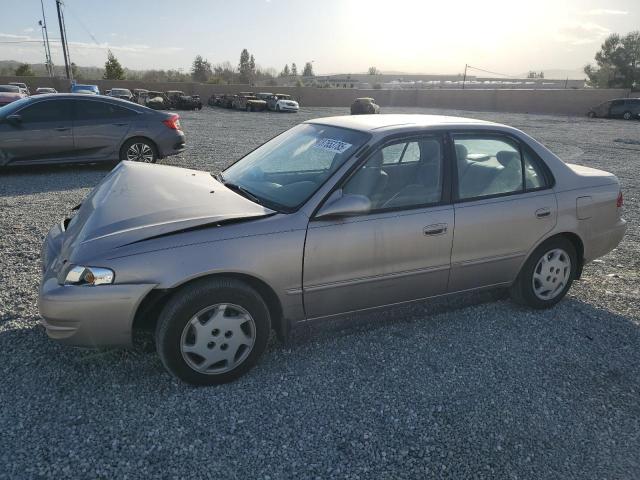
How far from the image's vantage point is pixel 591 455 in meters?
2.48

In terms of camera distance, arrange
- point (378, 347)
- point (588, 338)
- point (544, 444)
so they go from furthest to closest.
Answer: point (588, 338) < point (378, 347) < point (544, 444)

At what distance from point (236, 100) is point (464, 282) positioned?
37646 mm

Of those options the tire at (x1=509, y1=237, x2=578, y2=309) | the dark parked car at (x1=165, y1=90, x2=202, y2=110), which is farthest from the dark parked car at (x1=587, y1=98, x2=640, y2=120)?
the tire at (x1=509, y1=237, x2=578, y2=309)

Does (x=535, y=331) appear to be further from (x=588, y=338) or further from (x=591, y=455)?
(x=591, y=455)

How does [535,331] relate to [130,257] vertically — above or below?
below

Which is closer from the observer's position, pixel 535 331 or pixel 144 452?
pixel 144 452

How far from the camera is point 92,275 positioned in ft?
8.45

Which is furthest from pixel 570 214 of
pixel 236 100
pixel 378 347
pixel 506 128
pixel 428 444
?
pixel 236 100

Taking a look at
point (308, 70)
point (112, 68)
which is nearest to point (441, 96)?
point (112, 68)

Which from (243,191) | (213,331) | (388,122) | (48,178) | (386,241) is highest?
(388,122)

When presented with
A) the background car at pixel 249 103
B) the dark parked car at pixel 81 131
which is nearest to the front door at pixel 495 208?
the dark parked car at pixel 81 131

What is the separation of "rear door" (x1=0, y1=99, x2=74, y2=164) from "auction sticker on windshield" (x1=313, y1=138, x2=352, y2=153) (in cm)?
666

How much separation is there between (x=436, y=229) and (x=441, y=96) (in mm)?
50710

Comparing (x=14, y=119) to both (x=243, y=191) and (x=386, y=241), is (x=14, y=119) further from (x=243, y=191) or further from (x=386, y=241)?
(x=386, y=241)
